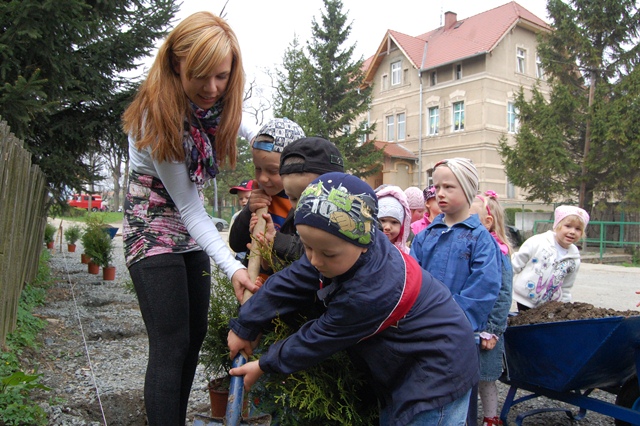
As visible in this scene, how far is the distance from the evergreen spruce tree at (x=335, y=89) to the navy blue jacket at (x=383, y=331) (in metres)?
25.0

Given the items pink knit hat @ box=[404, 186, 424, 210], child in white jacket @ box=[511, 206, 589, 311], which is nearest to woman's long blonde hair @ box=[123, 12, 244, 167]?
child in white jacket @ box=[511, 206, 589, 311]

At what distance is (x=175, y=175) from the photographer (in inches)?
81.0

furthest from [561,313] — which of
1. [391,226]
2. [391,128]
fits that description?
[391,128]

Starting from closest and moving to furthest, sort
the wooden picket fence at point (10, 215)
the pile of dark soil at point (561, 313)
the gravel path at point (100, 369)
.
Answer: the pile of dark soil at point (561, 313), the gravel path at point (100, 369), the wooden picket fence at point (10, 215)

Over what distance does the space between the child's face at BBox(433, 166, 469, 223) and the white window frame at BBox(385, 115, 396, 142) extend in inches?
1321

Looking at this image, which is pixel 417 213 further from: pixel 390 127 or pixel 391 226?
pixel 390 127

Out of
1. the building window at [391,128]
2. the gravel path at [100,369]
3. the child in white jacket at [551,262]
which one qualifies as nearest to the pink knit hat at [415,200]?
the child in white jacket at [551,262]

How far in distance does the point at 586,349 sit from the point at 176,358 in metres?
2.02

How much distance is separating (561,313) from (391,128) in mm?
33570

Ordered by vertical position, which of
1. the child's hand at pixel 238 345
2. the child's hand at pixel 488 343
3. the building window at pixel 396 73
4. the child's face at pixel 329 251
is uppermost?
the building window at pixel 396 73

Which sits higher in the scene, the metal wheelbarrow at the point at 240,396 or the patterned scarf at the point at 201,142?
the patterned scarf at the point at 201,142

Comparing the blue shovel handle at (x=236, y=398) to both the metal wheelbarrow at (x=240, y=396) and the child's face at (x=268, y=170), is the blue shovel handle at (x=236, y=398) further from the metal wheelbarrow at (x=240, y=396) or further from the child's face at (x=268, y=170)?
the child's face at (x=268, y=170)

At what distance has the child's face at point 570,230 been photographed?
3.96 metres

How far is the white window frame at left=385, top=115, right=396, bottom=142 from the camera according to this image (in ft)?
118
